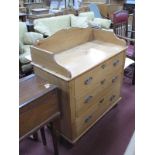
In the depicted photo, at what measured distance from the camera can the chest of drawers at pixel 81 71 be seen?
151cm

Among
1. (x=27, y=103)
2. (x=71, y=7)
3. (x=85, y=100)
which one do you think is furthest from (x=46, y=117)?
(x=71, y=7)

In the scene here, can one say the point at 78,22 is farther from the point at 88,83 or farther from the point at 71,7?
the point at 88,83

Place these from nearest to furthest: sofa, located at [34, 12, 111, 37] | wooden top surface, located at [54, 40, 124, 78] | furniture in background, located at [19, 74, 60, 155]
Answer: furniture in background, located at [19, 74, 60, 155] → wooden top surface, located at [54, 40, 124, 78] → sofa, located at [34, 12, 111, 37]

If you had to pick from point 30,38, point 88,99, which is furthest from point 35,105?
point 30,38

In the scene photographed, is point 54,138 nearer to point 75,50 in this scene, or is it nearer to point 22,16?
point 75,50

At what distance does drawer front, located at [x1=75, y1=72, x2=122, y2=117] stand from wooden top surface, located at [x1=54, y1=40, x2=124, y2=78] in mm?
249

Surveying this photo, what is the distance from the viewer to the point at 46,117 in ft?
4.65

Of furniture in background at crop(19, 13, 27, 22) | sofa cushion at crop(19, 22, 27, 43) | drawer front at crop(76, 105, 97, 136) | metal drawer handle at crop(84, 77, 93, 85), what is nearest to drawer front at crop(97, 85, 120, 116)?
drawer front at crop(76, 105, 97, 136)

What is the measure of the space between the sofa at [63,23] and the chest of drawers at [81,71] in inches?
66.6

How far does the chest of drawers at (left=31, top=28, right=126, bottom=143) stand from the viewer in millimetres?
1514

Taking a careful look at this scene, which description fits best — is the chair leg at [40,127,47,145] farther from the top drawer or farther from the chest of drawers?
the top drawer

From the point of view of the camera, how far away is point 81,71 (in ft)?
5.07
